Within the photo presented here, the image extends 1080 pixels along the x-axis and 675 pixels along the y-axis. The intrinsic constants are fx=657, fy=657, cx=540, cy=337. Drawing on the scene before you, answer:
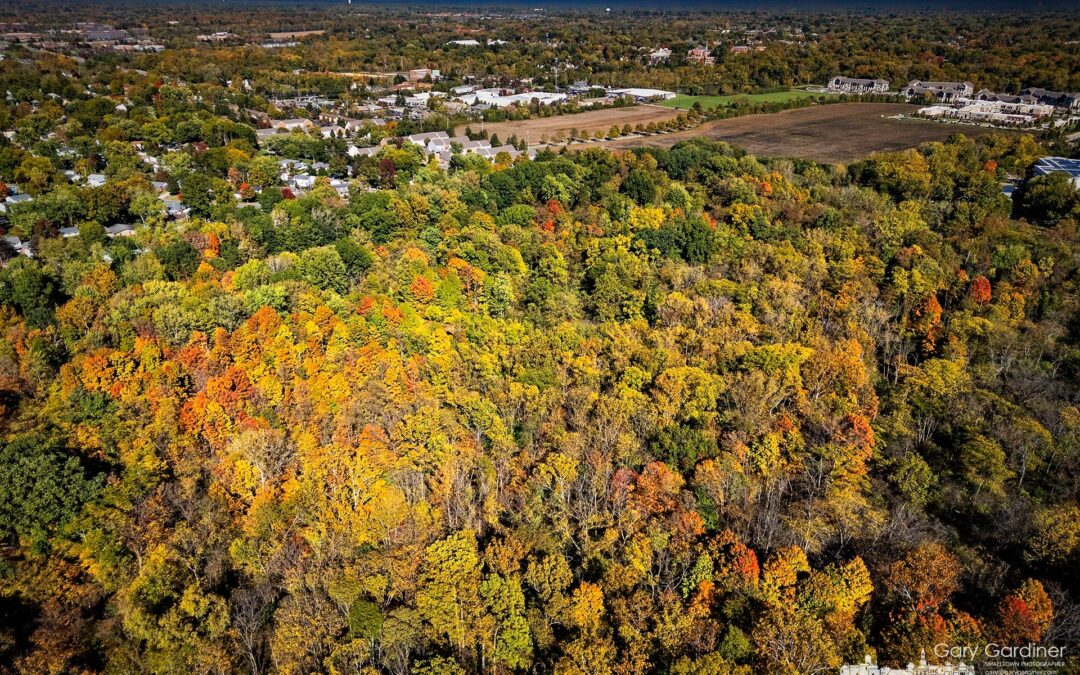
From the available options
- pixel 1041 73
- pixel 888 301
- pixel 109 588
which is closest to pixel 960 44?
pixel 1041 73

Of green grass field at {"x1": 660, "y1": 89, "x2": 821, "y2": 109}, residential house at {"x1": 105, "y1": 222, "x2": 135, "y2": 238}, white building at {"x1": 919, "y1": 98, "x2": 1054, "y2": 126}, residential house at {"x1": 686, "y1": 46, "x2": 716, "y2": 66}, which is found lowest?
residential house at {"x1": 105, "y1": 222, "x2": 135, "y2": 238}

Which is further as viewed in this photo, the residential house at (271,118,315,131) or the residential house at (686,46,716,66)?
the residential house at (686,46,716,66)

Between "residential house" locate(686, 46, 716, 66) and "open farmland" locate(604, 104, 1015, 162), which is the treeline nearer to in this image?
"open farmland" locate(604, 104, 1015, 162)

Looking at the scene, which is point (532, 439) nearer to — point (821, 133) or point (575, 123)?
point (575, 123)

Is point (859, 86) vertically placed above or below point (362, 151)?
above

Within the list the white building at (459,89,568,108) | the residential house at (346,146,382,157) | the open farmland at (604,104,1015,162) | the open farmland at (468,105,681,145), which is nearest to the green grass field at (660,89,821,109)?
the open farmland at (468,105,681,145)

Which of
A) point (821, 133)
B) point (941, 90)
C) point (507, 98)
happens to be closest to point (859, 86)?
point (941, 90)

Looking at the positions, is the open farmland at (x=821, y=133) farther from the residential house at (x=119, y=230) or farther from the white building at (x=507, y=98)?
the residential house at (x=119, y=230)
